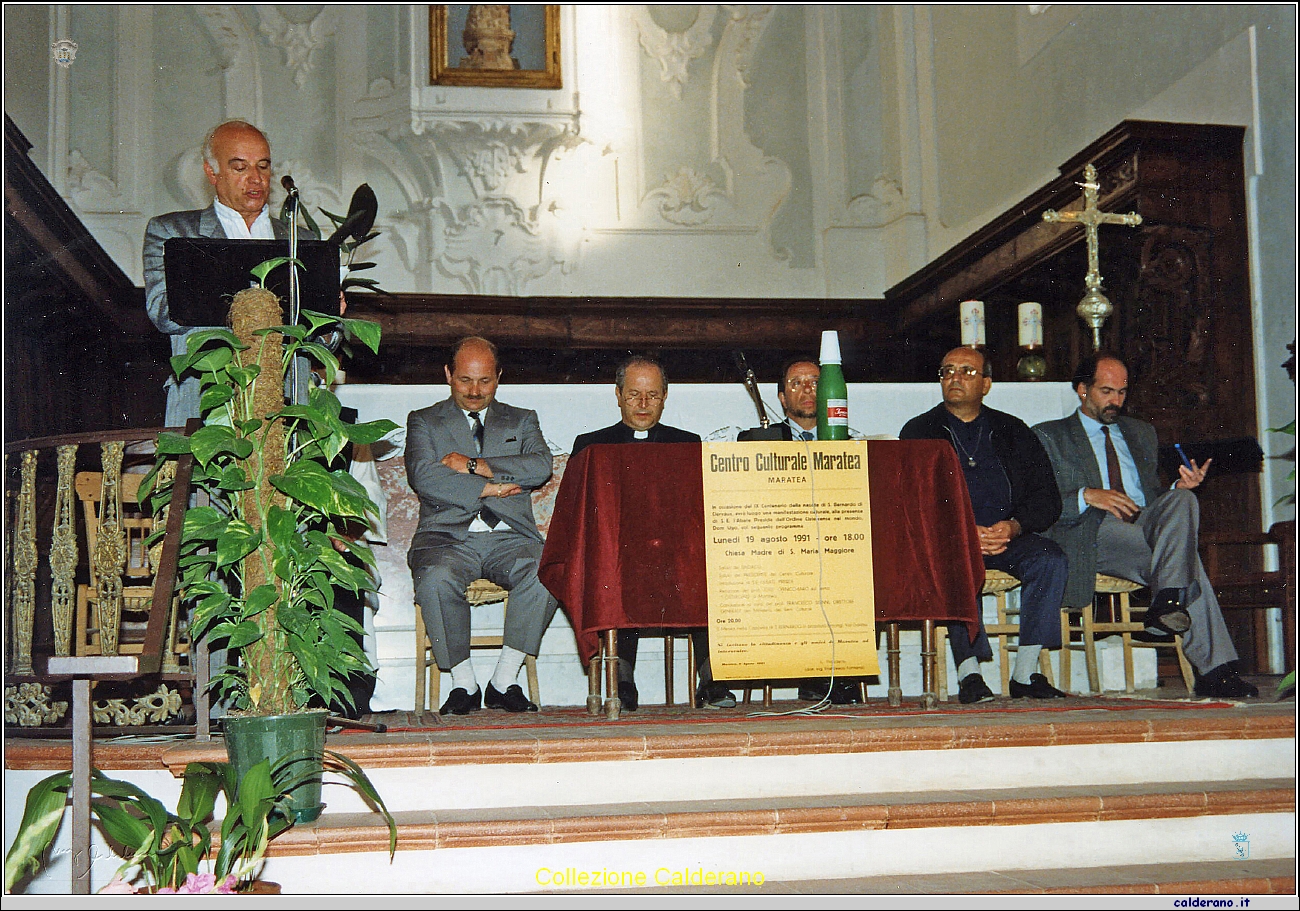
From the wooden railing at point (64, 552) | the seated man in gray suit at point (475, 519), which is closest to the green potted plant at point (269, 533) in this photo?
the wooden railing at point (64, 552)

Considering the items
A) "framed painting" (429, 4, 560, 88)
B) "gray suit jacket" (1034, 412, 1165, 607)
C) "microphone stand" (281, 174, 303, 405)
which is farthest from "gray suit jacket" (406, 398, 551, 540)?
"framed painting" (429, 4, 560, 88)

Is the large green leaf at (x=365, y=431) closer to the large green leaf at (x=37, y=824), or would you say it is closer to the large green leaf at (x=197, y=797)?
the large green leaf at (x=197, y=797)

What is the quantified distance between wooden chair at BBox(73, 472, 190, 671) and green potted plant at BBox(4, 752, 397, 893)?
1.92ft

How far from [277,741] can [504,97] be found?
5301 mm

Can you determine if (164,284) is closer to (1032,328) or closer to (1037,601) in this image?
(1037,601)

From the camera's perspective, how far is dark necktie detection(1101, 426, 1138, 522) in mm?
4637

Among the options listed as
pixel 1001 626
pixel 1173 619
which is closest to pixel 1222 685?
pixel 1173 619

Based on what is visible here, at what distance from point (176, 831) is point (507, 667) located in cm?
198

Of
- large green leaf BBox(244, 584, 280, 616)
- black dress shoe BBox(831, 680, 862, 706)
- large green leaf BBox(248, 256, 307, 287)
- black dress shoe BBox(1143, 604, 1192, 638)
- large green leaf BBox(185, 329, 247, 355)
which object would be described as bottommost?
black dress shoe BBox(831, 680, 862, 706)

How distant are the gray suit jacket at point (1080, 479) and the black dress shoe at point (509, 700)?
1.94m

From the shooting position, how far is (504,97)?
7215 millimetres

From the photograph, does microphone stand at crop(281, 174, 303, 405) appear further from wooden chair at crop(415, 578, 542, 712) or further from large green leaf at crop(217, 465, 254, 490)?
wooden chair at crop(415, 578, 542, 712)

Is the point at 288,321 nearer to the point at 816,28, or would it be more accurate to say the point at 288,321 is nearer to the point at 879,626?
the point at 879,626

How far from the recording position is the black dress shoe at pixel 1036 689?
4.18 metres
